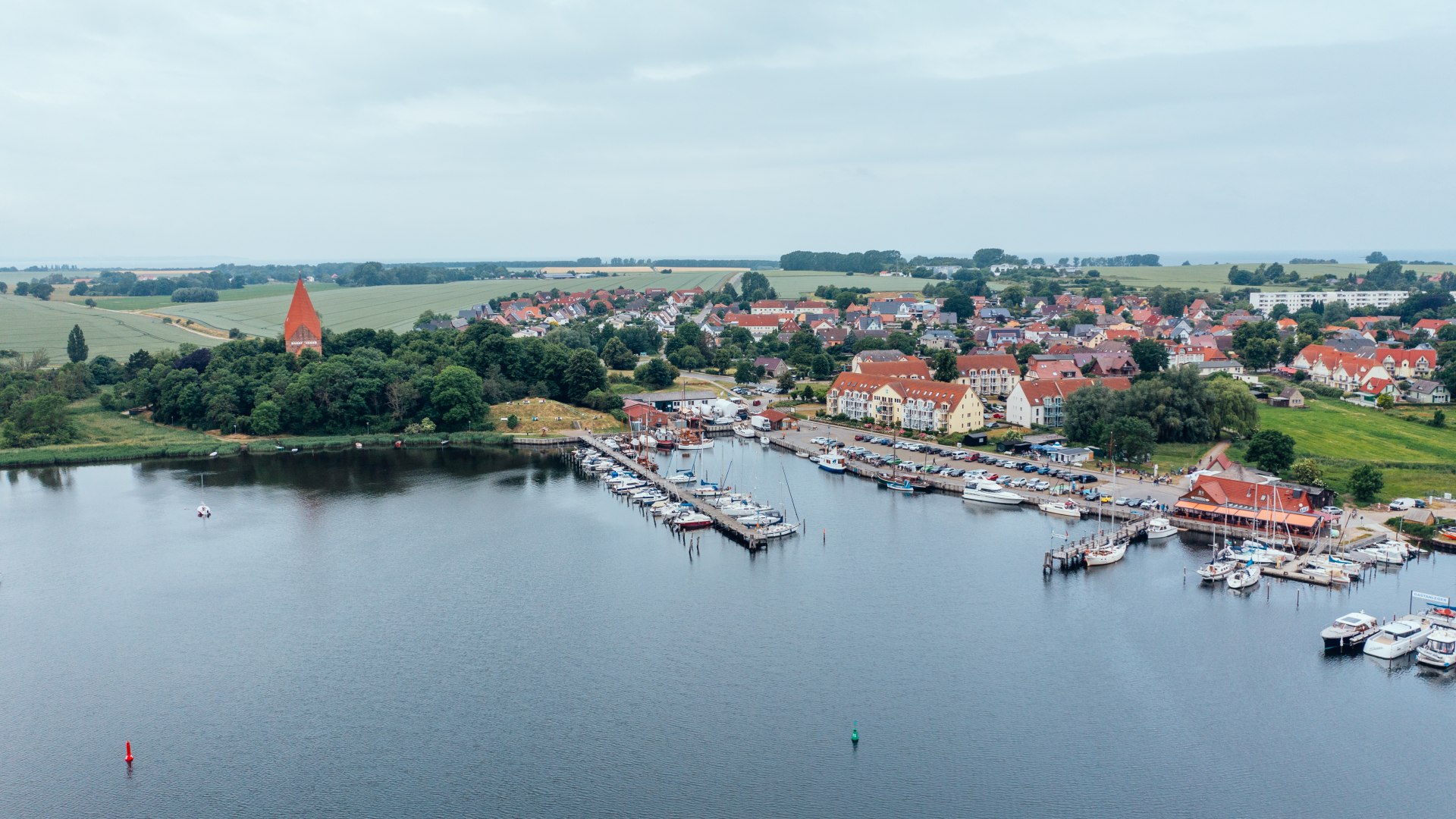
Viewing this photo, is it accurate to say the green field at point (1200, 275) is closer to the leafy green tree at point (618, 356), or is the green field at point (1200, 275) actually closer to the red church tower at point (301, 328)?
the leafy green tree at point (618, 356)

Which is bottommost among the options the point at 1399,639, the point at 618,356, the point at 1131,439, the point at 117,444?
the point at 1399,639

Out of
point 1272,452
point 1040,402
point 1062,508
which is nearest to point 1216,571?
point 1062,508

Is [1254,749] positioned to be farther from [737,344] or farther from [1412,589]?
[737,344]

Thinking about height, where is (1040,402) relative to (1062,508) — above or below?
above

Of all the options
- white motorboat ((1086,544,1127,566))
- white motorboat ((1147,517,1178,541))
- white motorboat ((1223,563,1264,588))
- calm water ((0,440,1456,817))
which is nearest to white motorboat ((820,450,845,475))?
calm water ((0,440,1456,817))

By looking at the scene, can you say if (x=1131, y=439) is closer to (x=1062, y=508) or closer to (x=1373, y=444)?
(x=1062, y=508)

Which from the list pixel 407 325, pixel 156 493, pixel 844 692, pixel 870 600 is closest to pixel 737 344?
pixel 407 325

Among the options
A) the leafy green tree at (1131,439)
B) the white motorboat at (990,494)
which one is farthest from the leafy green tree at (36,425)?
the leafy green tree at (1131,439)
